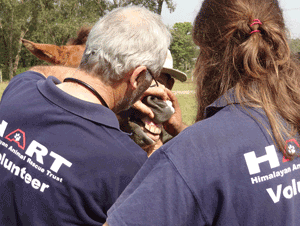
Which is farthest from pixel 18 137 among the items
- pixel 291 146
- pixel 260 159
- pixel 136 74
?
pixel 291 146

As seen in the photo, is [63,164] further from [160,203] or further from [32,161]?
[160,203]

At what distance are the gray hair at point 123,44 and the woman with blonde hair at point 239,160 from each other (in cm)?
67

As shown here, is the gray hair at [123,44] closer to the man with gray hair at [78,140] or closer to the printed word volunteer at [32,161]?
the man with gray hair at [78,140]

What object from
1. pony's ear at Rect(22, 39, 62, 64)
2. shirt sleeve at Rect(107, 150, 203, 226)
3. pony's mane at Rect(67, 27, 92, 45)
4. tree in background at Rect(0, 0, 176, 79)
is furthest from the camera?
tree in background at Rect(0, 0, 176, 79)

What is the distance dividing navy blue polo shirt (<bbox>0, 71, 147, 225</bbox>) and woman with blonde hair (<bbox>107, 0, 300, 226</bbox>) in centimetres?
44

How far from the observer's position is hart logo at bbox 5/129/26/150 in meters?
1.72

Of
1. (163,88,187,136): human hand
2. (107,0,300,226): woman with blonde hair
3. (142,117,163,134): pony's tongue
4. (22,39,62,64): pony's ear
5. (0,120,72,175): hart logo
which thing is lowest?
(163,88,187,136): human hand

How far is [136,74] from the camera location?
79.0 inches

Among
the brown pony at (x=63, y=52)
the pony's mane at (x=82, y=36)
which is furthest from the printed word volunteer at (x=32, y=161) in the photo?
the pony's mane at (x=82, y=36)

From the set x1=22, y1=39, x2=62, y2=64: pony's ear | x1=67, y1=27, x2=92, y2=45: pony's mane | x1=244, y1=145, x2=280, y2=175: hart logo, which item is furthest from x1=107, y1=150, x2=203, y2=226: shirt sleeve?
x1=67, y1=27, x2=92, y2=45: pony's mane

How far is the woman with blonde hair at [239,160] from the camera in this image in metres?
1.14

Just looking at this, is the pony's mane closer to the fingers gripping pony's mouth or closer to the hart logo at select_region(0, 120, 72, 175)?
the fingers gripping pony's mouth

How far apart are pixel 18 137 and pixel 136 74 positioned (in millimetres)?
833

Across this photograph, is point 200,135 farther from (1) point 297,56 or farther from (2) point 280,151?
(1) point 297,56
